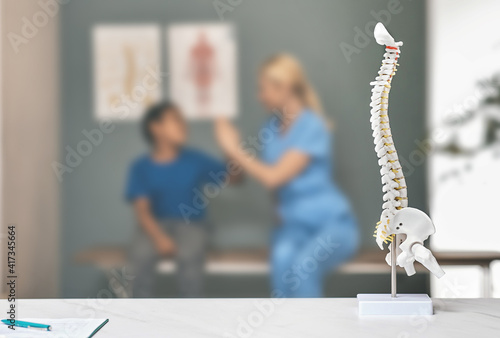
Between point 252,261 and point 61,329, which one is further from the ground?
point 61,329

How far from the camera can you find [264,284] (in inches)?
151

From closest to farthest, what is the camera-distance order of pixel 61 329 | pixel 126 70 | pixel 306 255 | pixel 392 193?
1. pixel 61 329
2. pixel 392 193
3. pixel 306 255
4. pixel 126 70

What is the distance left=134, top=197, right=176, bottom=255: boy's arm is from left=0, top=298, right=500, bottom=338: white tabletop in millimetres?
2296

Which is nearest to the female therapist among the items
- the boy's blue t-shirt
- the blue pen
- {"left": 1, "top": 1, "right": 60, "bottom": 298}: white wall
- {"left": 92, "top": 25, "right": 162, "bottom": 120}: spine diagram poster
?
the boy's blue t-shirt

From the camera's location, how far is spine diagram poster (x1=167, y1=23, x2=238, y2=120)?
12.8 feet

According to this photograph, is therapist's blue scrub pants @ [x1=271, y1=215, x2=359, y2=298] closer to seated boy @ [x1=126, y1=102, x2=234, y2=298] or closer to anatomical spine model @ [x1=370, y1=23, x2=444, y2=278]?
seated boy @ [x1=126, y1=102, x2=234, y2=298]

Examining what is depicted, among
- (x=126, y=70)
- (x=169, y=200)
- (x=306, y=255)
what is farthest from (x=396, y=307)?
(x=126, y=70)

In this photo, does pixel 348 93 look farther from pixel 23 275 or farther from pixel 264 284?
pixel 23 275

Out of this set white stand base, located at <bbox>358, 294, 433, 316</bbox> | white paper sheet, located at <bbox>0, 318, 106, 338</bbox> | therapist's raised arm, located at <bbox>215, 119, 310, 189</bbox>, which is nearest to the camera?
white paper sheet, located at <bbox>0, 318, 106, 338</bbox>

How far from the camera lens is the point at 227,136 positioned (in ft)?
12.8

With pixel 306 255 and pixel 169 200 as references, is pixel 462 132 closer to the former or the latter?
pixel 306 255

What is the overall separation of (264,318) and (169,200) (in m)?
2.55

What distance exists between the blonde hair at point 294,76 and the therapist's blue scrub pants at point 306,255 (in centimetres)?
64

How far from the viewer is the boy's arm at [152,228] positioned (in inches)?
153
